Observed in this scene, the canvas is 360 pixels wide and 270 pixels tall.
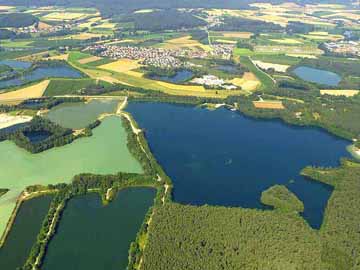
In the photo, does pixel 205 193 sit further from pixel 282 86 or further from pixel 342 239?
pixel 282 86

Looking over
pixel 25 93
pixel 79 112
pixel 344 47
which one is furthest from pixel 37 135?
pixel 344 47

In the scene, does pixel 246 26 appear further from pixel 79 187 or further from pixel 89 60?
pixel 79 187

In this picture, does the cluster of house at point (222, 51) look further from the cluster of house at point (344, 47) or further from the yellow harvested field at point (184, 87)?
the cluster of house at point (344, 47)

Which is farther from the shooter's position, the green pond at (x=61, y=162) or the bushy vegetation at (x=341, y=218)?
the green pond at (x=61, y=162)

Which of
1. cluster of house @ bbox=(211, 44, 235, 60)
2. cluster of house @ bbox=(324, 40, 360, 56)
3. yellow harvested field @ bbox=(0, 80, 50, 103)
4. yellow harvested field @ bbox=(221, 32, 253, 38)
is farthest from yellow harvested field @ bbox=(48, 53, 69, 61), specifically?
cluster of house @ bbox=(324, 40, 360, 56)

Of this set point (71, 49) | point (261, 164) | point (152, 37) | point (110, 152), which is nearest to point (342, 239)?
point (261, 164)

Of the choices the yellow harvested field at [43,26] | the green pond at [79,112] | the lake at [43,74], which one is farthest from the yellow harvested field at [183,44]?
the green pond at [79,112]
